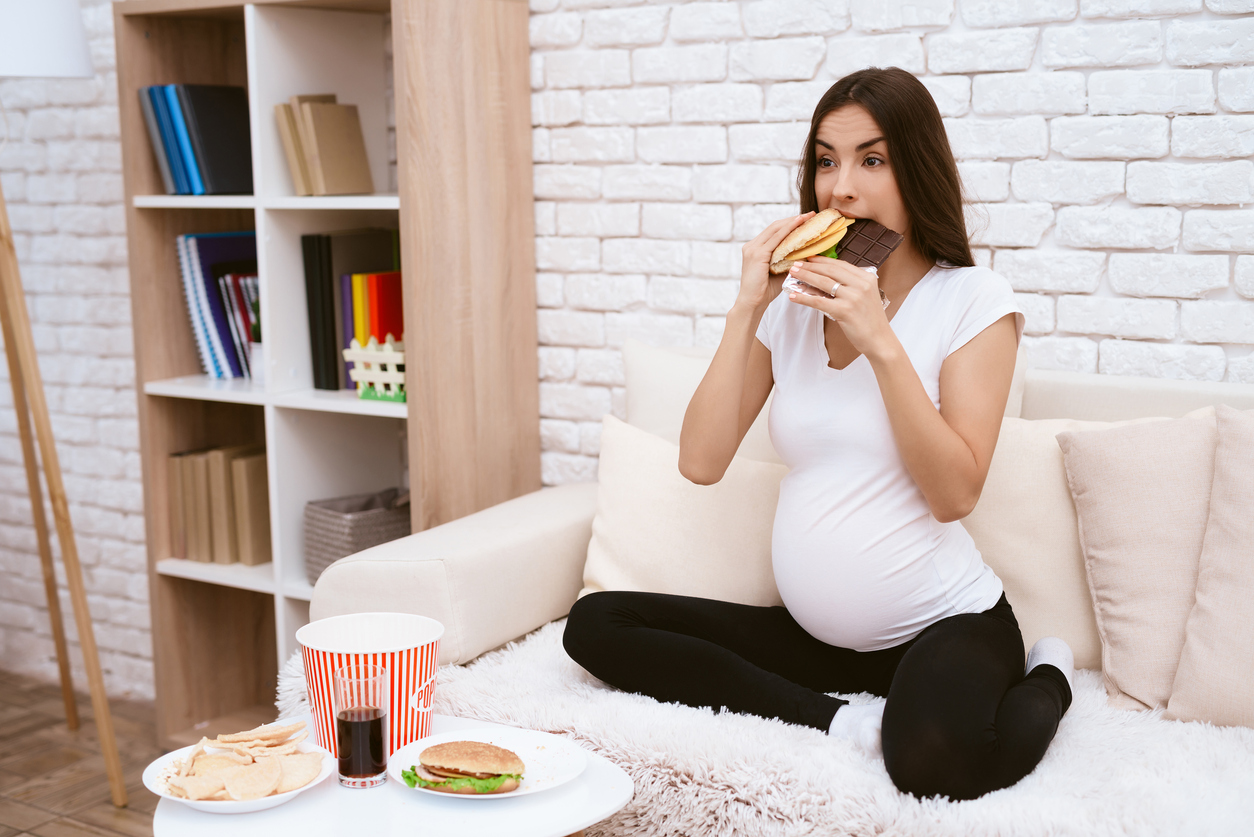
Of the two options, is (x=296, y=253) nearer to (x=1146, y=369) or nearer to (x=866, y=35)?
(x=866, y=35)

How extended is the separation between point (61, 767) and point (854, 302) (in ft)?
6.73

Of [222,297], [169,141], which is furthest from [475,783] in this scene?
[169,141]

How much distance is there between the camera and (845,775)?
1327 millimetres

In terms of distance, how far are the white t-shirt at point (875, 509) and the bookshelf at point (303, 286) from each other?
34.0 inches

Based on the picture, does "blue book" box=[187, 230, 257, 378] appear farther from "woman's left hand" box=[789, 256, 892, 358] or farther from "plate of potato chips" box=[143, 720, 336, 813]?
"woman's left hand" box=[789, 256, 892, 358]

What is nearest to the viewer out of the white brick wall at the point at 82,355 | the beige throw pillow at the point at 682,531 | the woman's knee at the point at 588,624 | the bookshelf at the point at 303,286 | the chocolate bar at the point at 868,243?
the chocolate bar at the point at 868,243

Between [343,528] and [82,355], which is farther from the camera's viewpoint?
[82,355]

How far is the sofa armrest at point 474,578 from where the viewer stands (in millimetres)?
1733

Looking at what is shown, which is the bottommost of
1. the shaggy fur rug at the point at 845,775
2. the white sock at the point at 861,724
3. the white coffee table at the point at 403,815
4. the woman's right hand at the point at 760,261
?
the shaggy fur rug at the point at 845,775

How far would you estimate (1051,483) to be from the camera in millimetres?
1696

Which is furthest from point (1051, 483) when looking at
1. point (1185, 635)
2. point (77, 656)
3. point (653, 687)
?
point (77, 656)

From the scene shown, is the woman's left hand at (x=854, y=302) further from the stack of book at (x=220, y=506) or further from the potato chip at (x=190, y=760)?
the stack of book at (x=220, y=506)

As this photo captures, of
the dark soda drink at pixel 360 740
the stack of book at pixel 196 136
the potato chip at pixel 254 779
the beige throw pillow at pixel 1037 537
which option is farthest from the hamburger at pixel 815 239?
the stack of book at pixel 196 136

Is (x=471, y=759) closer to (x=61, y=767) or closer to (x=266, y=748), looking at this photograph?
(x=266, y=748)
